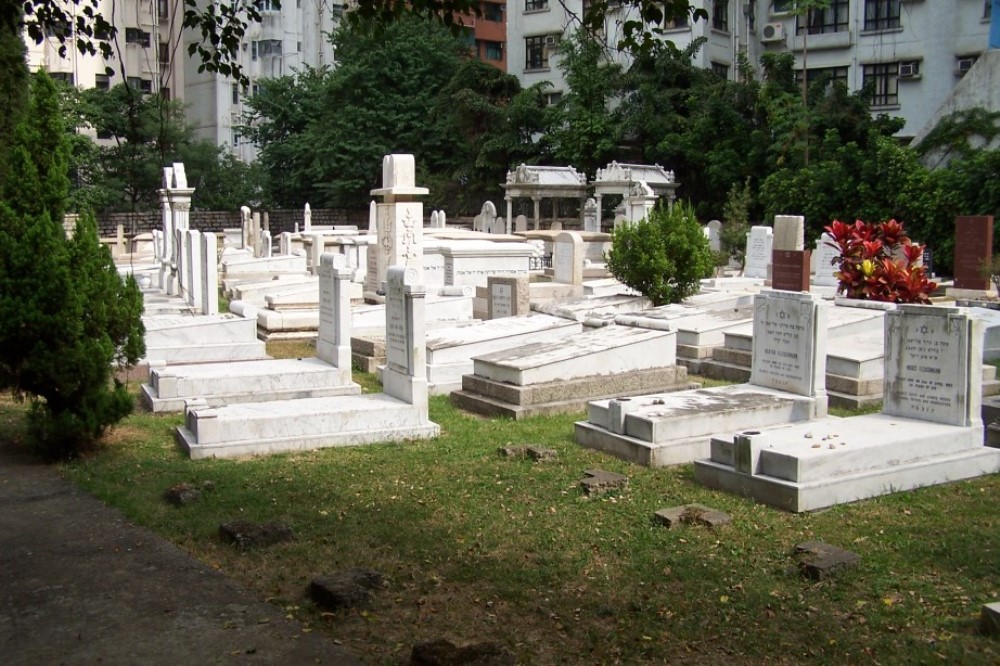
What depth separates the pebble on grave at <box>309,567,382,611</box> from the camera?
5.24m

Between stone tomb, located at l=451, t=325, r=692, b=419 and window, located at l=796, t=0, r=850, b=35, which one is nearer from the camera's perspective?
stone tomb, located at l=451, t=325, r=692, b=419

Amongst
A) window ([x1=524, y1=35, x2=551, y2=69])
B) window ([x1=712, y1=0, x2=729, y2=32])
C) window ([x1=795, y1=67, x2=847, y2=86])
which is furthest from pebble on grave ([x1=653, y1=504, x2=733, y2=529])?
window ([x1=524, y1=35, x2=551, y2=69])

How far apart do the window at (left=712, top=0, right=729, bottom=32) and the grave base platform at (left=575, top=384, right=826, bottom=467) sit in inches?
1321

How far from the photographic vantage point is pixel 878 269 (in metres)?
13.2

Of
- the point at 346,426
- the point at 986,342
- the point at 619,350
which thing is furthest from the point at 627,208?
the point at 346,426

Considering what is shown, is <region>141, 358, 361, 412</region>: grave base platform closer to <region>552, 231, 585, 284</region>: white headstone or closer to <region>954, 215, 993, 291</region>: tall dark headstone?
<region>552, 231, 585, 284</region>: white headstone

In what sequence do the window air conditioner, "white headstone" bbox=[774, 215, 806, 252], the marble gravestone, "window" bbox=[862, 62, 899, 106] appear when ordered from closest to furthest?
the marble gravestone → "white headstone" bbox=[774, 215, 806, 252] → "window" bbox=[862, 62, 899, 106] → the window air conditioner

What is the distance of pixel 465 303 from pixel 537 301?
2698mm

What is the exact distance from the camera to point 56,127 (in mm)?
8609

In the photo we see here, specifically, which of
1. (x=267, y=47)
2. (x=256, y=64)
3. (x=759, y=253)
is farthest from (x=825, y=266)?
(x=256, y=64)

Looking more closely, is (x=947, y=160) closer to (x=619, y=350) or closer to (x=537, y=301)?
(x=537, y=301)

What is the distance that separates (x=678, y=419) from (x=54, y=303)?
16.6 feet

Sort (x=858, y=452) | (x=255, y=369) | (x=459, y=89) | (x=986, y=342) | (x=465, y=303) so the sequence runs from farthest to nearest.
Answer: (x=459, y=89) < (x=465, y=303) < (x=986, y=342) < (x=255, y=369) < (x=858, y=452)

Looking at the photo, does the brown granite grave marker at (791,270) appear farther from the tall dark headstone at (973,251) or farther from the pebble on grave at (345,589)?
the pebble on grave at (345,589)
